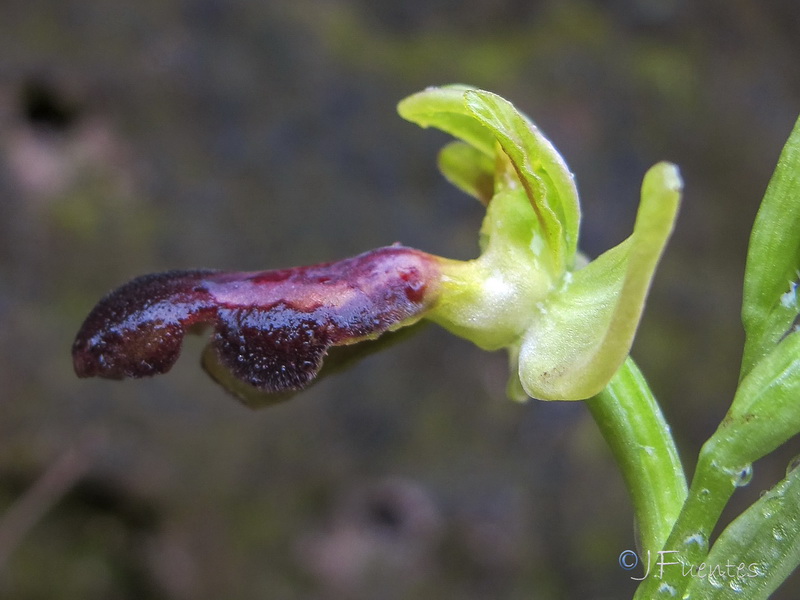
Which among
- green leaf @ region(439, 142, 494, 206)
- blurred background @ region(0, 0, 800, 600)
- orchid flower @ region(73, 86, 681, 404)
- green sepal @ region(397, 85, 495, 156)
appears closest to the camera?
orchid flower @ region(73, 86, 681, 404)

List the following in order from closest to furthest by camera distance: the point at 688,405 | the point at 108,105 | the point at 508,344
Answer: the point at 508,344
the point at 108,105
the point at 688,405

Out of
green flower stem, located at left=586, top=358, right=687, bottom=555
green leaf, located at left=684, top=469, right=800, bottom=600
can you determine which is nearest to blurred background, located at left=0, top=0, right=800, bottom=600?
green flower stem, located at left=586, top=358, right=687, bottom=555

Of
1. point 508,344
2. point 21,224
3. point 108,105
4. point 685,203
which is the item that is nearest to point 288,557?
point 21,224

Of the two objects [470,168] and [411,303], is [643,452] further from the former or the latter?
[470,168]

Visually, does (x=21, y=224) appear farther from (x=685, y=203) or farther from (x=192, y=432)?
(x=685, y=203)

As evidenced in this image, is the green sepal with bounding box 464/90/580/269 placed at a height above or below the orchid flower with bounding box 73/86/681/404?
above

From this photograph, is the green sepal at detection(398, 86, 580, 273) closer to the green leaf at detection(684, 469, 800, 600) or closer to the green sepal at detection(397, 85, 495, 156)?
the green sepal at detection(397, 85, 495, 156)
